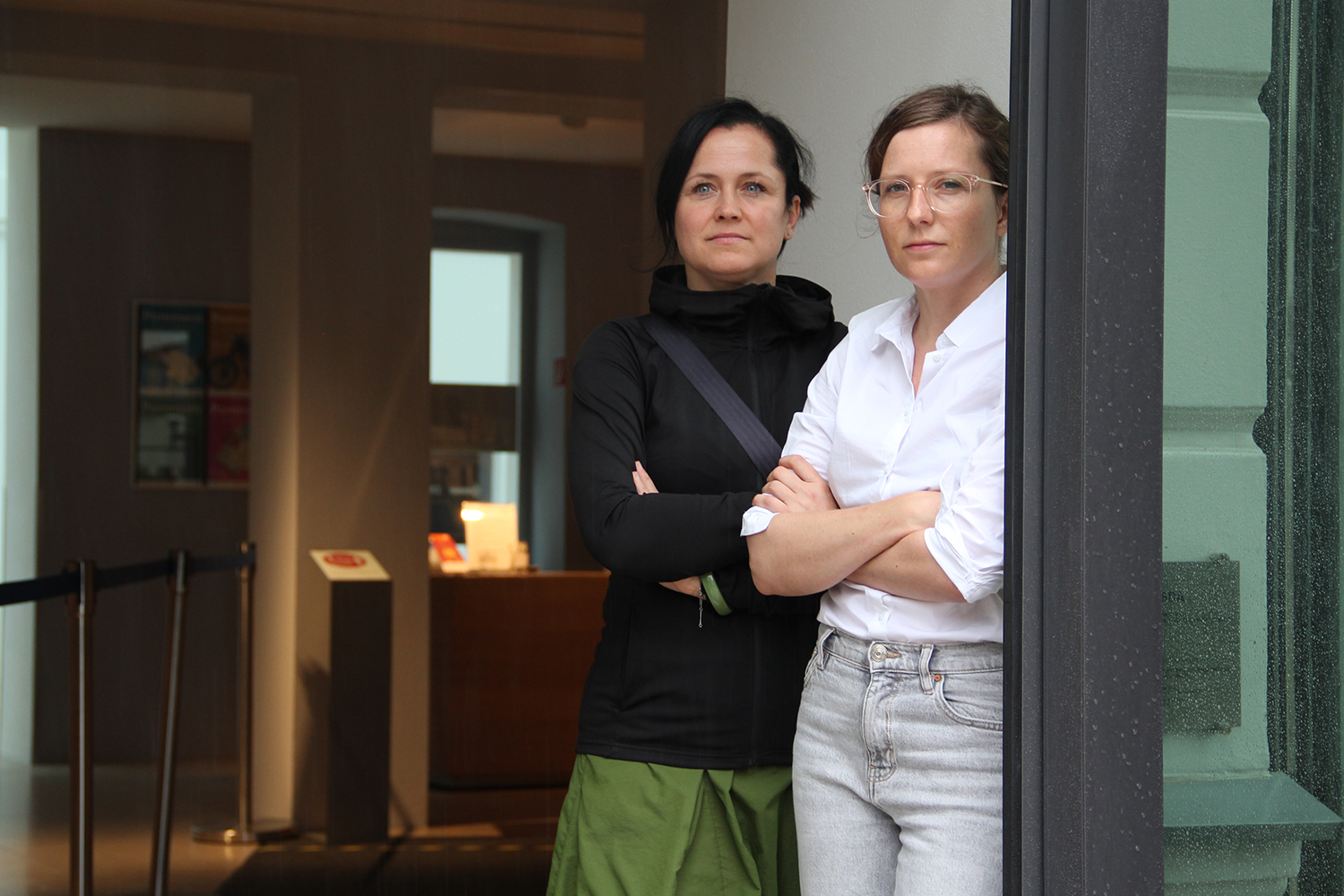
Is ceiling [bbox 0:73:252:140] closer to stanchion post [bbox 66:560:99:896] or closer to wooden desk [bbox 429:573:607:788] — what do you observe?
wooden desk [bbox 429:573:607:788]

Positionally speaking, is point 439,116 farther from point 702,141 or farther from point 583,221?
point 702,141

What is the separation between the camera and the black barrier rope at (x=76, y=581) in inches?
112

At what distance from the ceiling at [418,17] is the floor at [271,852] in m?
3.28

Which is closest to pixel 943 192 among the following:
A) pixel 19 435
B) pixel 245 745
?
pixel 245 745

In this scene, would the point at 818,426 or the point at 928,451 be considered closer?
the point at 928,451

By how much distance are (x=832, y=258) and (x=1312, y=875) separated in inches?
65.3

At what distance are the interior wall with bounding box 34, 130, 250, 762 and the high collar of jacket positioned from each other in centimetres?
572

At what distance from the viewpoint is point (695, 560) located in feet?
4.91

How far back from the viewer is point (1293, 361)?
3.58 feet

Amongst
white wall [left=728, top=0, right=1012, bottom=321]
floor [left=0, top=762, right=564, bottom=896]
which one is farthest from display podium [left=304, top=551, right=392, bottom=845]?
white wall [left=728, top=0, right=1012, bottom=321]

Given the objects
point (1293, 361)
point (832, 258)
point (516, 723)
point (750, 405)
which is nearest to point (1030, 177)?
point (1293, 361)

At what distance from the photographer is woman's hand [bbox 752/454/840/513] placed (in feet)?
4.61

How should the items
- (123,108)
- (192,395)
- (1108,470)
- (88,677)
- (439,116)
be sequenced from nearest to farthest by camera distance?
(1108,470) < (88,677) < (123,108) < (192,395) < (439,116)

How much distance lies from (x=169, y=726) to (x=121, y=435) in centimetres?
355
